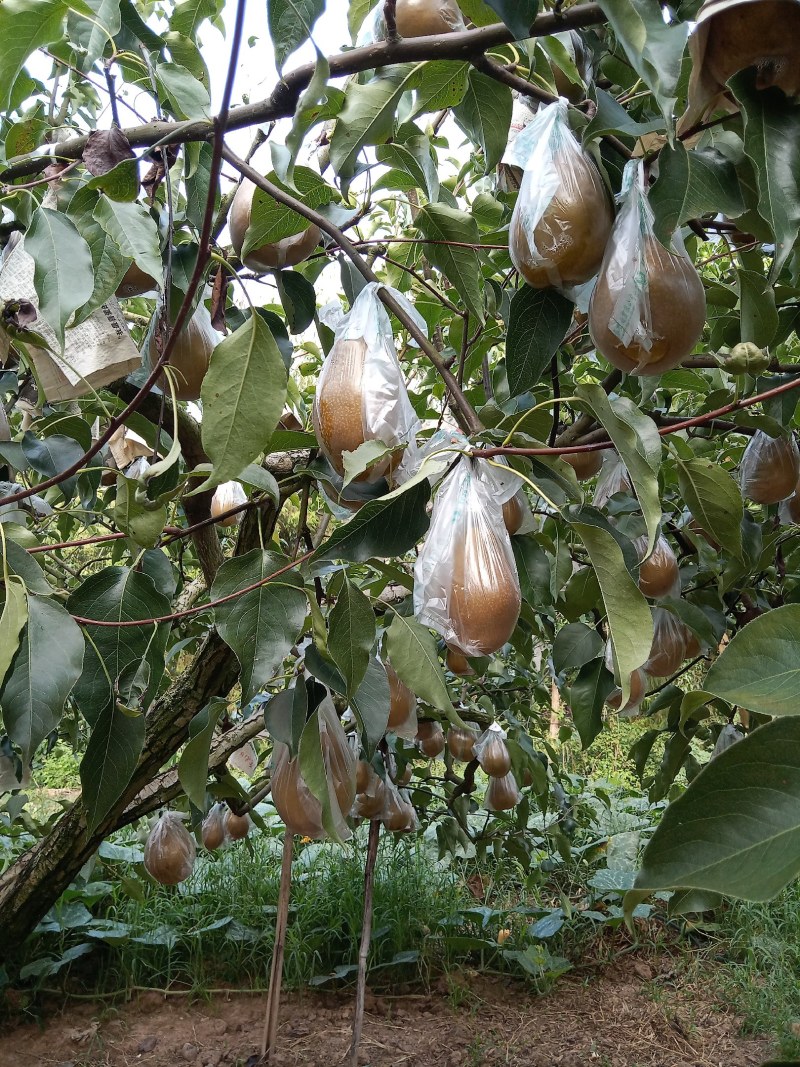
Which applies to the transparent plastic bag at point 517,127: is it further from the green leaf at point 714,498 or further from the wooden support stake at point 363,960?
the wooden support stake at point 363,960

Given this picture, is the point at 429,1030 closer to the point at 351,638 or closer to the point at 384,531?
the point at 351,638

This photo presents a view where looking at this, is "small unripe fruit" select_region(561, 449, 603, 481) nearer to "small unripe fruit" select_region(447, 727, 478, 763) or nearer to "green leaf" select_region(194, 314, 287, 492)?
"green leaf" select_region(194, 314, 287, 492)

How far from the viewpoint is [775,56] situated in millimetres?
445

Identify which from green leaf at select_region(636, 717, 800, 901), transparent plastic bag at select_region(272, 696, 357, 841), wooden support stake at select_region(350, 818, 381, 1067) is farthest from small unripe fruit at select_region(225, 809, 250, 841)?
green leaf at select_region(636, 717, 800, 901)

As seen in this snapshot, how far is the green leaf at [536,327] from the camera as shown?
644 mm

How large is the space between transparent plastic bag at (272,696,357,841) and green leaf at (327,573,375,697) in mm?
299

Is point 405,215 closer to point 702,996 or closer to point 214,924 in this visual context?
point 214,924

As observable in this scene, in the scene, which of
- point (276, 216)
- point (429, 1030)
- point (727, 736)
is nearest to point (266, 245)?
point (276, 216)

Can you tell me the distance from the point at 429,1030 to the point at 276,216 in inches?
82.2

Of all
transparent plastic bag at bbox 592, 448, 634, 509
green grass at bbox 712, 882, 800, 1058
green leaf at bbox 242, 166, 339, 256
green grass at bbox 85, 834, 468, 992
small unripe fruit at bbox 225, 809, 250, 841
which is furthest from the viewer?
green grass at bbox 85, 834, 468, 992

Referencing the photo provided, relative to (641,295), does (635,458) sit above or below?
below

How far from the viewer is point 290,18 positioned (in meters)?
0.51

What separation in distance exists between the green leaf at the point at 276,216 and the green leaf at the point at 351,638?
0.31m

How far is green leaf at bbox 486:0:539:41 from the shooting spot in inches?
18.1
